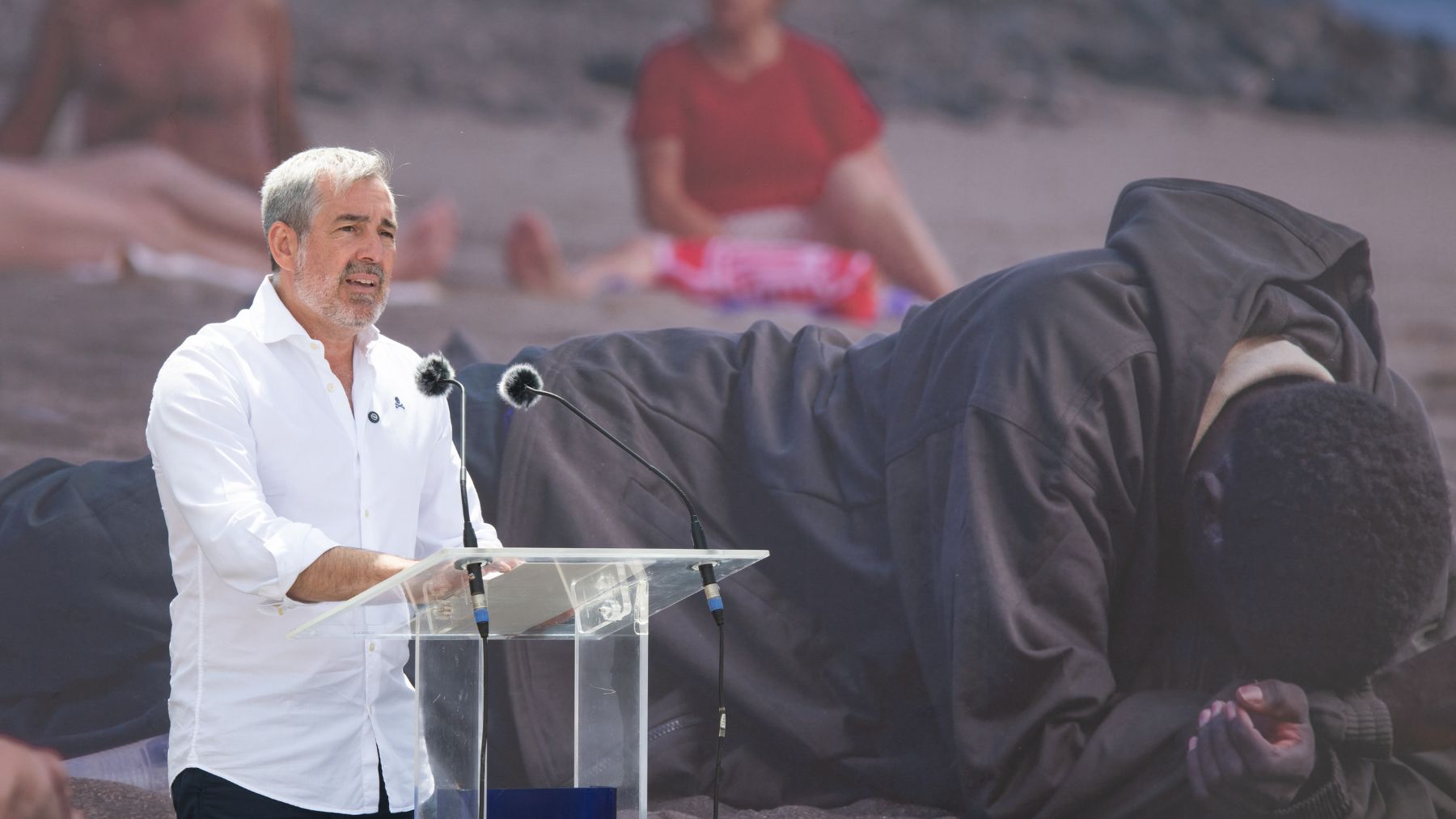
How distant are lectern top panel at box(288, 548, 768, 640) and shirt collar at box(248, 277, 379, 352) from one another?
0.40m

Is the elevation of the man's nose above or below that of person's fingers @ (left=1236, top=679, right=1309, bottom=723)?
above

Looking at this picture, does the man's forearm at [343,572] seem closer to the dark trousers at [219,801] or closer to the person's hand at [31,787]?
the dark trousers at [219,801]

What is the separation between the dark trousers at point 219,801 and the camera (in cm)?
178

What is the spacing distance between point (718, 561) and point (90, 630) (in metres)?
1.49

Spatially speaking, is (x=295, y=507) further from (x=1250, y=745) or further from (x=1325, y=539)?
(x=1325, y=539)

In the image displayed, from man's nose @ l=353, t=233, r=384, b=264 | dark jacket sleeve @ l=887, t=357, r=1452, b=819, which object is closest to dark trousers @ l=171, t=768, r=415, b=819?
man's nose @ l=353, t=233, r=384, b=264

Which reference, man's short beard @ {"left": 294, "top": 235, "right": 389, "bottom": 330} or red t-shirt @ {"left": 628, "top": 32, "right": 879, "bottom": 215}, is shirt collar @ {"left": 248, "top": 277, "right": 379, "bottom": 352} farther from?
red t-shirt @ {"left": 628, "top": 32, "right": 879, "bottom": 215}

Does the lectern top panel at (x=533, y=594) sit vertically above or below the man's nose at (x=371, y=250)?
below

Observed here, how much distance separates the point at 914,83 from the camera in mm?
3428

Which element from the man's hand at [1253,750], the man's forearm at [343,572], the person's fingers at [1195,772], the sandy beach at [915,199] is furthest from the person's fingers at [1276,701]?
the man's forearm at [343,572]

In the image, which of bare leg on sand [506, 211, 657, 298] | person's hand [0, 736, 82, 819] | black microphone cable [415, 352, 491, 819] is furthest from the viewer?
bare leg on sand [506, 211, 657, 298]

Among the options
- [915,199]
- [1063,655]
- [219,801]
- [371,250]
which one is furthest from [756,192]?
[219,801]

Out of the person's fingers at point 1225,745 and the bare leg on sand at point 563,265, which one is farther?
Answer: the bare leg on sand at point 563,265

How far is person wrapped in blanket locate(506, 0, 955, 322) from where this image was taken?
130 inches
